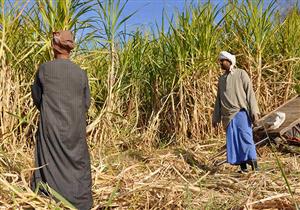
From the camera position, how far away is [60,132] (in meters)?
2.96

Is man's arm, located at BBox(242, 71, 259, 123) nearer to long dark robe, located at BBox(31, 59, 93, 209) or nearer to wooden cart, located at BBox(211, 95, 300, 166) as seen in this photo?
wooden cart, located at BBox(211, 95, 300, 166)

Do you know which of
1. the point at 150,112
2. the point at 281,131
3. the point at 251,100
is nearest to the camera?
the point at 251,100

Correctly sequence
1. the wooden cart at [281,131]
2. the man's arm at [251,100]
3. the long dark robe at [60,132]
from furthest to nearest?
the wooden cart at [281,131], the man's arm at [251,100], the long dark robe at [60,132]

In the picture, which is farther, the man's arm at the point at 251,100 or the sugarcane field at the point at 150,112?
the man's arm at the point at 251,100

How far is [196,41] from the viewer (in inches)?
234

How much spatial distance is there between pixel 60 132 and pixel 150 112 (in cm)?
351

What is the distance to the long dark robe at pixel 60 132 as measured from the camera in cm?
295

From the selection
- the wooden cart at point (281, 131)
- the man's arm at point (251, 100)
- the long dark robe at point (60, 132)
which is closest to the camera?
the long dark robe at point (60, 132)

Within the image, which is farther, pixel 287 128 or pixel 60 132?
pixel 287 128

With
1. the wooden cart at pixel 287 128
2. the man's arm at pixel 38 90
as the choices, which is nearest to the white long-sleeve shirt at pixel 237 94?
the wooden cart at pixel 287 128

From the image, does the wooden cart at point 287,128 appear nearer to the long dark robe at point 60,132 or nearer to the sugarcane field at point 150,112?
the sugarcane field at point 150,112

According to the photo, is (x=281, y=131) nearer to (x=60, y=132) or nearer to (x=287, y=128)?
(x=287, y=128)

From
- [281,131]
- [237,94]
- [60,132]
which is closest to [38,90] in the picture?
[60,132]

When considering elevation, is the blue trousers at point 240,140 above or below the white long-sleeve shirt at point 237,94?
below
